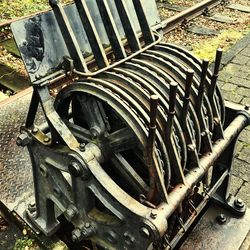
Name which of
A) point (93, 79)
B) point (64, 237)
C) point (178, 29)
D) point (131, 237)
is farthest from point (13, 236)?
point (178, 29)

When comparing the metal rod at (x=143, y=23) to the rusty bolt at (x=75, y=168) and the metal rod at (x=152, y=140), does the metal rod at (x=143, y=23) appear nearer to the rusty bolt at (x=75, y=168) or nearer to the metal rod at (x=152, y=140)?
the metal rod at (x=152, y=140)

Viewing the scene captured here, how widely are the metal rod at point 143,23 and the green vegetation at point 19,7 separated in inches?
211

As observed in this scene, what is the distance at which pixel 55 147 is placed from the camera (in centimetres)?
240

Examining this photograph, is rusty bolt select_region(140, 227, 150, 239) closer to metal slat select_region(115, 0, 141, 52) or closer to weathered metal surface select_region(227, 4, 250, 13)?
metal slat select_region(115, 0, 141, 52)

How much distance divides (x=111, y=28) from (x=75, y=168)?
0.96 metres

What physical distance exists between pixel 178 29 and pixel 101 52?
201 inches

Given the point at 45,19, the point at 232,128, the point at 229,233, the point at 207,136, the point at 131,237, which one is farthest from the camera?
the point at 229,233

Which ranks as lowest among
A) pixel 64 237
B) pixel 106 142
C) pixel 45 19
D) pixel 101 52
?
pixel 64 237

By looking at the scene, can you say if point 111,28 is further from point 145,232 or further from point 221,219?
point 221,219

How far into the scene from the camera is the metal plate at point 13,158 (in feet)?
10.9

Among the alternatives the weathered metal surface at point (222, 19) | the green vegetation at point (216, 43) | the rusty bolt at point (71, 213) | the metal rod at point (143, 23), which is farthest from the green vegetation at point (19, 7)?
the rusty bolt at point (71, 213)

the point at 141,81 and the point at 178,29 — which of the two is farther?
the point at 178,29

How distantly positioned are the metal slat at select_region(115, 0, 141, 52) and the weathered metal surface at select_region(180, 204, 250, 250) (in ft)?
5.11

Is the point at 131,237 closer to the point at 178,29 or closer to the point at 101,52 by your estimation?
the point at 101,52
